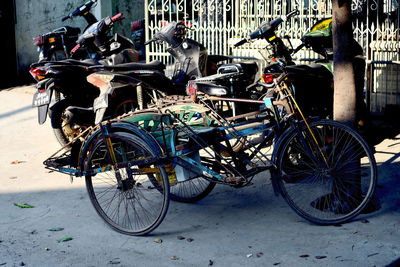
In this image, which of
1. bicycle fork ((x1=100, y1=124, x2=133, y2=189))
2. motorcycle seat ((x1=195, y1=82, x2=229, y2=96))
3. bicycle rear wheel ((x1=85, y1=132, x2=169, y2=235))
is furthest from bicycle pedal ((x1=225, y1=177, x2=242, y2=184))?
motorcycle seat ((x1=195, y1=82, x2=229, y2=96))

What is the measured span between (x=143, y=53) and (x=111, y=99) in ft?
16.1

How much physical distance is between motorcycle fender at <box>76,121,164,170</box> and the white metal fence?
175 inches

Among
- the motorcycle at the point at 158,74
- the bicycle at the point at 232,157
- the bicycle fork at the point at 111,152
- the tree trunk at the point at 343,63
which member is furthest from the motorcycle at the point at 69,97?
the tree trunk at the point at 343,63

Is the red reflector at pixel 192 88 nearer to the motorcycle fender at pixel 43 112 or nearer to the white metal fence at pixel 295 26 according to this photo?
the motorcycle fender at pixel 43 112

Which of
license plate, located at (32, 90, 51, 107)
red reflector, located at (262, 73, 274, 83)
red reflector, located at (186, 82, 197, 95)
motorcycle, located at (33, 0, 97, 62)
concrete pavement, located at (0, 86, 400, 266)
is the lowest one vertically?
concrete pavement, located at (0, 86, 400, 266)

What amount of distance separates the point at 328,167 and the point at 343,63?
899 mm

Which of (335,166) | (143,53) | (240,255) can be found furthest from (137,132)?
(143,53)

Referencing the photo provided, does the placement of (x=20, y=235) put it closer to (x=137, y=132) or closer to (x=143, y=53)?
(x=137, y=132)

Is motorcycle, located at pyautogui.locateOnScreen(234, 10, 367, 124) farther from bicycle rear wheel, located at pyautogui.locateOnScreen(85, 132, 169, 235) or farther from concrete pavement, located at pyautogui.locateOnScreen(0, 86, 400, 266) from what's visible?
bicycle rear wheel, located at pyautogui.locateOnScreen(85, 132, 169, 235)

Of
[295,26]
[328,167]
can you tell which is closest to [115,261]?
[328,167]

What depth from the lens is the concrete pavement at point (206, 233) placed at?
426 cm

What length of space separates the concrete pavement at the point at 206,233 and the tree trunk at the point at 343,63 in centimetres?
89

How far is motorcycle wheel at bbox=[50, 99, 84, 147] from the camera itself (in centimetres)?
712

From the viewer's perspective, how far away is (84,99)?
729cm
